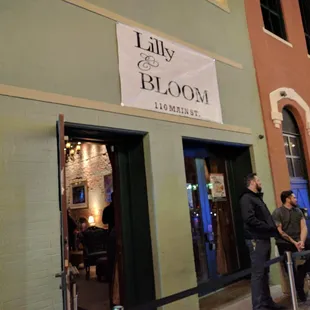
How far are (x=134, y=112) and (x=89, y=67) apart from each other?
77 centimetres

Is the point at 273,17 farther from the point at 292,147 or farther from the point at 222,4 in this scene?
the point at 292,147

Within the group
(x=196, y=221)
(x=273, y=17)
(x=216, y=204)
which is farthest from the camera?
(x=273, y=17)

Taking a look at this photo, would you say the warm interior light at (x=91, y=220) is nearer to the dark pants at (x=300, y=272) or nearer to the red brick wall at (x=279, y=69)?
the red brick wall at (x=279, y=69)

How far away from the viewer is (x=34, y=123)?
3311mm

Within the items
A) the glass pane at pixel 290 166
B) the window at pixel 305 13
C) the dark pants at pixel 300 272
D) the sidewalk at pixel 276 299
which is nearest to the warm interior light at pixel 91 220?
the sidewalk at pixel 276 299

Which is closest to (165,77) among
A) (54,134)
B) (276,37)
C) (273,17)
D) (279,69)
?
(54,134)

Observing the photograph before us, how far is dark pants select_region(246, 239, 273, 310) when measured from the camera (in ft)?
13.3

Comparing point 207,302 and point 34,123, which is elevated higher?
point 34,123

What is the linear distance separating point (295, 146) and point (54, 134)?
5636mm

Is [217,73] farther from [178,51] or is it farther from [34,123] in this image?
[34,123]

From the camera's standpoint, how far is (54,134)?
3.43 metres

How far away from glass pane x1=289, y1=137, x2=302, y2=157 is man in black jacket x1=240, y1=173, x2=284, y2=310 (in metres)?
3.31

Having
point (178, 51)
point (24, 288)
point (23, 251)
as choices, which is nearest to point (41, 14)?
point (178, 51)

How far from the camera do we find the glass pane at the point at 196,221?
514cm
